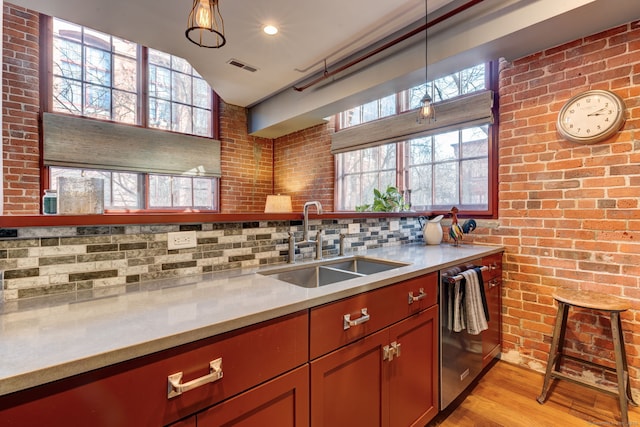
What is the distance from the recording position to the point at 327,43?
271 cm

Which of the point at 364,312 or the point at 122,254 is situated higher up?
the point at 122,254

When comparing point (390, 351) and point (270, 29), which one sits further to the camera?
point (270, 29)

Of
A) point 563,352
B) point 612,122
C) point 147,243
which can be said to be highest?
point 612,122

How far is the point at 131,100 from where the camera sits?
3840 millimetres

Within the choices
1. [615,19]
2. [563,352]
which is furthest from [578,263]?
[615,19]

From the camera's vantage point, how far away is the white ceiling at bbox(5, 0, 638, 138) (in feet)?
6.18

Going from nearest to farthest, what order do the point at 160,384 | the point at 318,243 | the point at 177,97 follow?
1. the point at 160,384
2. the point at 318,243
3. the point at 177,97

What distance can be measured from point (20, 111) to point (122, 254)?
3161mm

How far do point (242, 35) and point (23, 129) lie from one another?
2.50m

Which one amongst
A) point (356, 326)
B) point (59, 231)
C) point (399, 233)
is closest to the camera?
point (59, 231)

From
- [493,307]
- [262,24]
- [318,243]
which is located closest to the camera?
[318,243]

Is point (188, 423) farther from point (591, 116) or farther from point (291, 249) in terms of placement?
point (591, 116)

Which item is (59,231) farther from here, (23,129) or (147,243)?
(23,129)

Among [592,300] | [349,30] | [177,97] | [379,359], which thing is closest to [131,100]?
[177,97]
